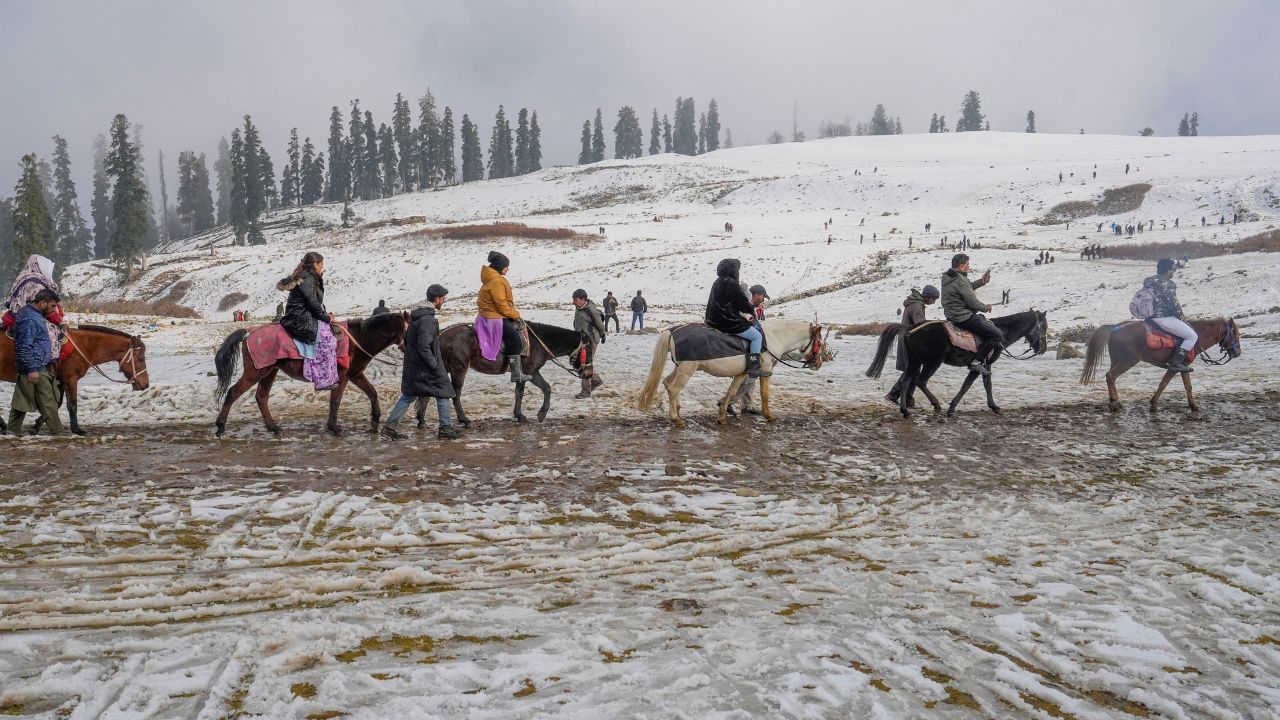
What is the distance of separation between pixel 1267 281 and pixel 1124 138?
94.5 metres

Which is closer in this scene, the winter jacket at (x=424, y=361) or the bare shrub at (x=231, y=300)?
the winter jacket at (x=424, y=361)

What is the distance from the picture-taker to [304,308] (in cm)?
893

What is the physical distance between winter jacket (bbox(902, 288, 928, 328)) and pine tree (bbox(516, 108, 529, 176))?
113888 millimetres

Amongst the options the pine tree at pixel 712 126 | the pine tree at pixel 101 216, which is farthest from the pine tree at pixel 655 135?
the pine tree at pixel 101 216

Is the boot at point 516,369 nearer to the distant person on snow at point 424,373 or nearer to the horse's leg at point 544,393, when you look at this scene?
the horse's leg at point 544,393

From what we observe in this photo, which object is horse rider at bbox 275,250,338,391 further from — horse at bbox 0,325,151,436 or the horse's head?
the horse's head

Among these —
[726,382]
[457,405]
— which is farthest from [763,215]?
[457,405]

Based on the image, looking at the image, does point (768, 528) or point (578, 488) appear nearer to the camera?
point (768, 528)

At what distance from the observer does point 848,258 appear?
4225 centimetres

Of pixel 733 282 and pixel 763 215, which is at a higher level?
pixel 763 215

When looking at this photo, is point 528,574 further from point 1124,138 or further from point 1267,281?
point 1124,138

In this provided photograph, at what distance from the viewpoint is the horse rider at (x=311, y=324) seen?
8.77 meters

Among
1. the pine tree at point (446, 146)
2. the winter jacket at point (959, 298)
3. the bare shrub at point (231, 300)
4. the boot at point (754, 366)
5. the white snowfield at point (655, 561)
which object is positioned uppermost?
the pine tree at point (446, 146)

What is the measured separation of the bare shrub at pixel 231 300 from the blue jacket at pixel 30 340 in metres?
42.2
